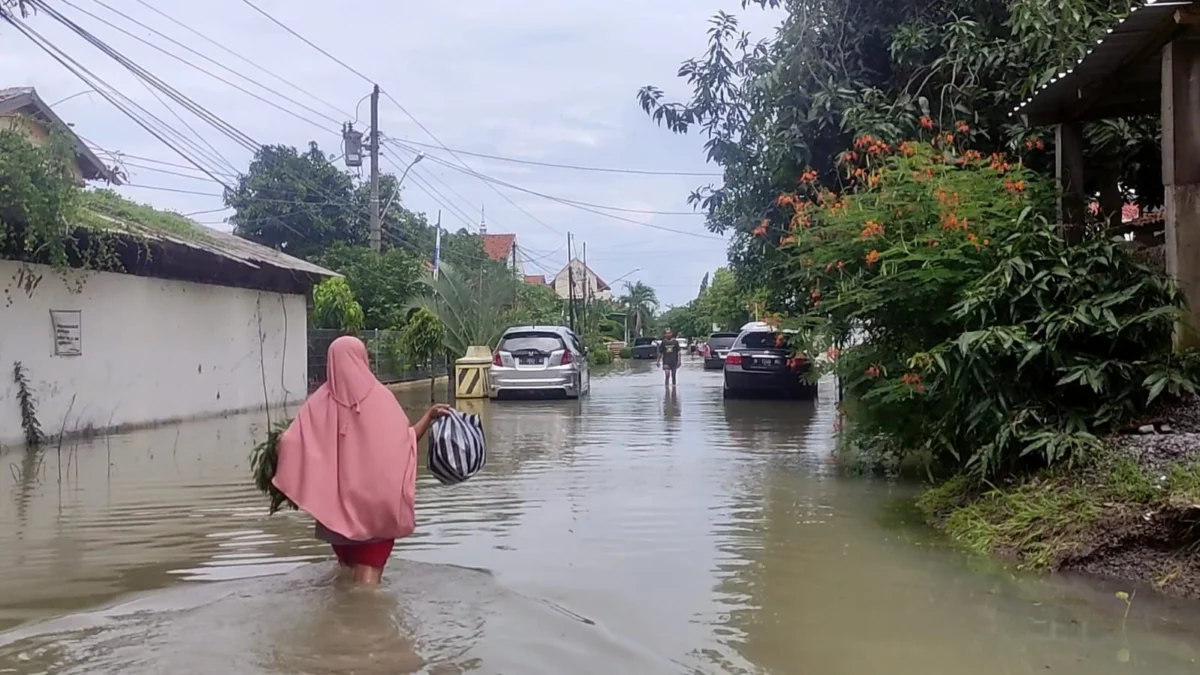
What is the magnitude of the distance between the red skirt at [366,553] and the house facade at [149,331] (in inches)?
343

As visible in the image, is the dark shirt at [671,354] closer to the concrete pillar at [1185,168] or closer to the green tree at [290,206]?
the green tree at [290,206]

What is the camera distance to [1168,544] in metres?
6.24

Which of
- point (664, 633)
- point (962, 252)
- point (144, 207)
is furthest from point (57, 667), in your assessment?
point (144, 207)

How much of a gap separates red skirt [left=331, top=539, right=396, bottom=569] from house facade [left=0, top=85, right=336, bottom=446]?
8.72 m

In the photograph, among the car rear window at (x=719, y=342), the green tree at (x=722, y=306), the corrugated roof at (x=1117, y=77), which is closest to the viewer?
the corrugated roof at (x=1117, y=77)

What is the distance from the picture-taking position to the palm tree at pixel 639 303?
3516 inches

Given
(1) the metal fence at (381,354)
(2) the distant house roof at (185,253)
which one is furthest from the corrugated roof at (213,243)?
(1) the metal fence at (381,354)

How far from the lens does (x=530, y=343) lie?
70.5 feet

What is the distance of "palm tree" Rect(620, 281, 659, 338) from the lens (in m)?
89.3

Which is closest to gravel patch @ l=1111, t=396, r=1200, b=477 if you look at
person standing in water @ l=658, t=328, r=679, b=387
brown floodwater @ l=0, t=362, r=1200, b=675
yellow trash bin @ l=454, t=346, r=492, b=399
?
brown floodwater @ l=0, t=362, r=1200, b=675

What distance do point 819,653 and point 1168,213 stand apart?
4.58 m

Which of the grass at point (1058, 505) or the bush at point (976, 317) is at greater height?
the bush at point (976, 317)

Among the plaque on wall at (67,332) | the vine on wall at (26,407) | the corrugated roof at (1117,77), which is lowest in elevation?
the vine on wall at (26,407)

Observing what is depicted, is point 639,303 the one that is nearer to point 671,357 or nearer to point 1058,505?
point 671,357
